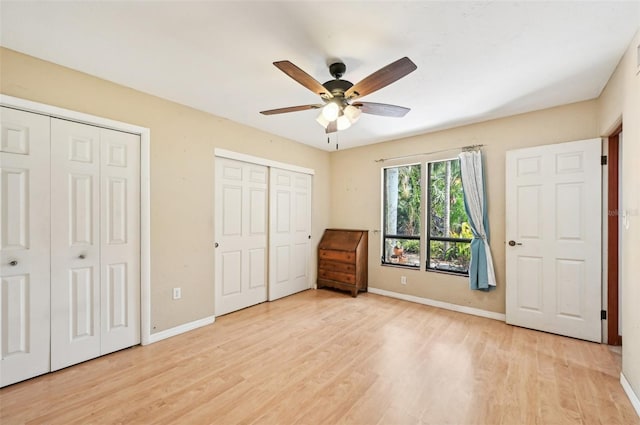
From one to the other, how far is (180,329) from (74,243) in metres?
1.32

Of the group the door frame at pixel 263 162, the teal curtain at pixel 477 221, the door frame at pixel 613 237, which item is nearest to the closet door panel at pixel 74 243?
the door frame at pixel 263 162

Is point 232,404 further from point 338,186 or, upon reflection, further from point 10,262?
point 338,186

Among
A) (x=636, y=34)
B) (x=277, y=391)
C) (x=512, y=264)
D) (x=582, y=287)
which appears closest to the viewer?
(x=636, y=34)

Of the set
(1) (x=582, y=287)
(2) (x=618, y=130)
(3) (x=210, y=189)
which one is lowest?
(1) (x=582, y=287)

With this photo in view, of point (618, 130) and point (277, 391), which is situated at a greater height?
point (618, 130)

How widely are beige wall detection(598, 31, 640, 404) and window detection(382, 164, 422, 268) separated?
2173 mm

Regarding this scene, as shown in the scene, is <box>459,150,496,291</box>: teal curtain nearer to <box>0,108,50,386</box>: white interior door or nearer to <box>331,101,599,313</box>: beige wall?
<box>331,101,599,313</box>: beige wall

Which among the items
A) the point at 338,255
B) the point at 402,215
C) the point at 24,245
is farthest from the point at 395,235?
the point at 24,245

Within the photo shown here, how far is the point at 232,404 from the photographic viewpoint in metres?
1.85

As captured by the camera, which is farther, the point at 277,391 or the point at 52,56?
the point at 52,56

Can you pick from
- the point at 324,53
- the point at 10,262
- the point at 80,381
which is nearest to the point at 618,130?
the point at 324,53

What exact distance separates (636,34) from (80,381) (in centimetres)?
463

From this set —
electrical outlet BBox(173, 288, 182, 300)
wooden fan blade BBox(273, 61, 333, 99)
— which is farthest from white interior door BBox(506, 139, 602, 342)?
electrical outlet BBox(173, 288, 182, 300)

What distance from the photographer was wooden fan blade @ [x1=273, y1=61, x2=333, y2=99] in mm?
1685
